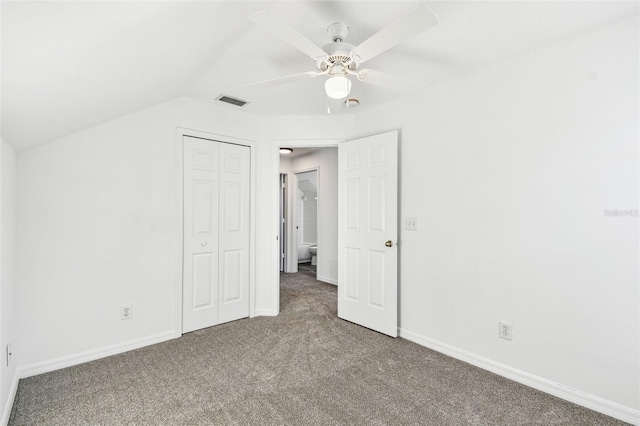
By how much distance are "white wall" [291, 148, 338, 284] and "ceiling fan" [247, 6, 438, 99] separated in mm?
3235

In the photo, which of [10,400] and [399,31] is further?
[10,400]

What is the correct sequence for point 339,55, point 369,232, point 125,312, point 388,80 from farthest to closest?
point 369,232 → point 125,312 → point 388,80 → point 339,55

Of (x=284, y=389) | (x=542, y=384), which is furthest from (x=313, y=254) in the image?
(x=542, y=384)

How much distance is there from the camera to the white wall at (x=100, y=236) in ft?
7.62

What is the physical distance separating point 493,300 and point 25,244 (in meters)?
3.53

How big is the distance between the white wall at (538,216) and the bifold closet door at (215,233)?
1.88 metres

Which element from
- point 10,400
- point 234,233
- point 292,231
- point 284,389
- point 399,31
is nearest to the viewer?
point 399,31

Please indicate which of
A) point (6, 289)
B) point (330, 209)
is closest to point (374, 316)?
point (330, 209)

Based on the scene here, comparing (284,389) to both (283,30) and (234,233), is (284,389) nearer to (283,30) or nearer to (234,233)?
(234,233)

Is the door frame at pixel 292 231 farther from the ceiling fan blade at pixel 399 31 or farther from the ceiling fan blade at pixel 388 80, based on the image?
the ceiling fan blade at pixel 399 31

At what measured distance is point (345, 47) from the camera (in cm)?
183

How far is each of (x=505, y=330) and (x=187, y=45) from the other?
2922mm

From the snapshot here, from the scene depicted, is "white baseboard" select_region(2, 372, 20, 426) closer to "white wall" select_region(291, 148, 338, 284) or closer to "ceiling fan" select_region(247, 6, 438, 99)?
"ceiling fan" select_region(247, 6, 438, 99)

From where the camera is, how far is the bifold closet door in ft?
10.4
